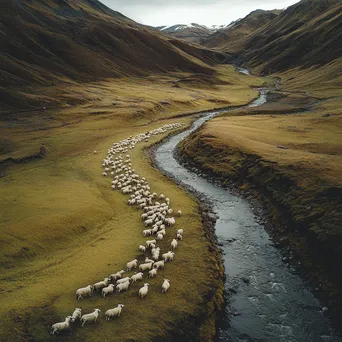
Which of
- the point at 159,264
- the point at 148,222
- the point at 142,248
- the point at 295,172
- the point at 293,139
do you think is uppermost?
the point at 293,139

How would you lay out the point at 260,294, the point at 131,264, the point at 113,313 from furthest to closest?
the point at 131,264, the point at 260,294, the point at 113,313

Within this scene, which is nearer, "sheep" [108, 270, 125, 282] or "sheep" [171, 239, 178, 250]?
"sheep" [108, 270, 125, 282]

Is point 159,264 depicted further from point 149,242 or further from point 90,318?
point 90,318

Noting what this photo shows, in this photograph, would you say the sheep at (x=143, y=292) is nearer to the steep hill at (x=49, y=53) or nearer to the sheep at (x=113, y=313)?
the sheep at (x=113, y=313)

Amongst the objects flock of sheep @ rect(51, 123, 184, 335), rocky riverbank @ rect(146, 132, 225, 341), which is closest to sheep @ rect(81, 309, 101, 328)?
flock of sheep @ rect(51, 123, 184, 335)

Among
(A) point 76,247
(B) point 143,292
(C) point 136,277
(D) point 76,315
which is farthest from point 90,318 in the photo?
(A) point 76,247

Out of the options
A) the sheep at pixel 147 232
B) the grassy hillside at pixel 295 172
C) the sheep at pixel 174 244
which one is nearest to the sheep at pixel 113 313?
the sheep at pixel 174 244

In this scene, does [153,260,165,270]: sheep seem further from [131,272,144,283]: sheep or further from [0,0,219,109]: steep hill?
[0,0,219,109]: steep hill
